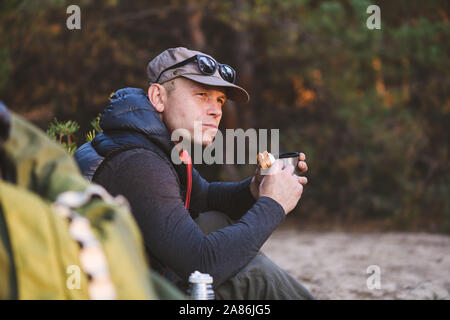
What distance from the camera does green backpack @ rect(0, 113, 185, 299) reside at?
909 millimetres

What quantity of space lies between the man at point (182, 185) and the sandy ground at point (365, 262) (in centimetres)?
172

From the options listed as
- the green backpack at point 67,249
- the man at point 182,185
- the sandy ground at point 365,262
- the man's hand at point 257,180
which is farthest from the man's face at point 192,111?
the sandy ground at point 365,262

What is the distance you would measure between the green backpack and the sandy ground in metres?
2.58

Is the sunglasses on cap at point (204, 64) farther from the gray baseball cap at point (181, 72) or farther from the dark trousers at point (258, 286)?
the dark trousers at point (258, 286)

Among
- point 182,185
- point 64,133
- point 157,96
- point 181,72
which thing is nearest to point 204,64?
point 181,72

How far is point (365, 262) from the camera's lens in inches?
188

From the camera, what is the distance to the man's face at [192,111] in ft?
6.81

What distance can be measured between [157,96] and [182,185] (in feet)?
1.36

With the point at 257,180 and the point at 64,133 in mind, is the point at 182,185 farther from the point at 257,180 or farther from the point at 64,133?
the point at 64,133

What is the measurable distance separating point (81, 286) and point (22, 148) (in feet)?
1.12

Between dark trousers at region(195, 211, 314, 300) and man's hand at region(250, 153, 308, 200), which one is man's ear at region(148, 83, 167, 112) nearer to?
man's hand at region(250, 153, 308, 200)

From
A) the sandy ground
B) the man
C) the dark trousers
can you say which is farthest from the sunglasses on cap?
the sandy ground

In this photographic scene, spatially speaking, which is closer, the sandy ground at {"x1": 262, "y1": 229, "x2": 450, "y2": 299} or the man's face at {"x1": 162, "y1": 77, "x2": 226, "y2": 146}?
the man's face at {"x1": 162, "y1": 77, "x2": 226, "y2": 146}

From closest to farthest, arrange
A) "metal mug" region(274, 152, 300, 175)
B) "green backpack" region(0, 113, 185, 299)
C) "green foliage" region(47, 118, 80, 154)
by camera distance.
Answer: "green backpack" region(0, 113, 185, 299)
"metal mug" region(274, 152, 300, 175)
"green foliage" region(47, 118, 80, 154)
